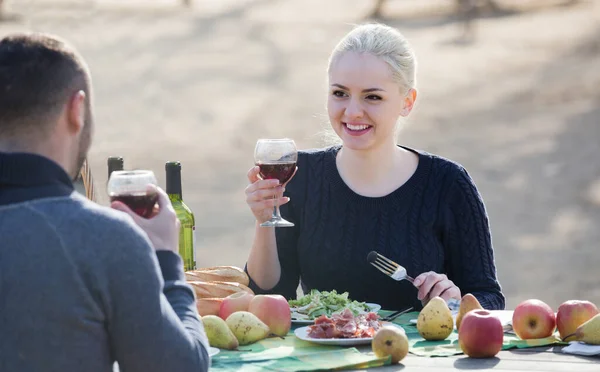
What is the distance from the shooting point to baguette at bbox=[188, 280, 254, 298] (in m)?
3.48

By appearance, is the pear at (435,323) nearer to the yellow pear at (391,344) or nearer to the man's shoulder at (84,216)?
the yellow pear at (391,344)

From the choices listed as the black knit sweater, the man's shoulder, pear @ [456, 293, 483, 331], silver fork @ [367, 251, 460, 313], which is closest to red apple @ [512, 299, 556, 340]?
pear @ [456, 293, 483, 331]

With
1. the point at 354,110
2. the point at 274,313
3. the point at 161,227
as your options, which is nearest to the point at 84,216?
the point at 161,227

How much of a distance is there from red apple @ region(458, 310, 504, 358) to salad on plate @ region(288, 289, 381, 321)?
44 cm

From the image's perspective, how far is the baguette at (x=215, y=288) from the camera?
11.4 ft

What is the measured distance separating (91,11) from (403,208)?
71.0ft

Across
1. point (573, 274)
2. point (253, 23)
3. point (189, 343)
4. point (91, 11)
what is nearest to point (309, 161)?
point (189, 343)

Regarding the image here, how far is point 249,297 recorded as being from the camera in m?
3.37

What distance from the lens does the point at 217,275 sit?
362 centimetres

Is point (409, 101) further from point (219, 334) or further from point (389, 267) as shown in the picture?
point (219, 334)

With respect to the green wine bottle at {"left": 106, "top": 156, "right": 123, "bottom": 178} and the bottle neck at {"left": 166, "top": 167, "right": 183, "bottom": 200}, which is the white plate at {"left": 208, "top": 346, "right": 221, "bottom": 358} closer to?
the bottle neck at {"left": 166, "top": 167, "right": 183, "bottom": 200}

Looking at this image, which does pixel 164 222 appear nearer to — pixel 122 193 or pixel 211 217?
pixel 122 193

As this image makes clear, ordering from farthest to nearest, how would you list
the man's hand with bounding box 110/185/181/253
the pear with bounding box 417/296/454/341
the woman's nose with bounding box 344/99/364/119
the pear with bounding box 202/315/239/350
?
the woman's nose with bounding box 344/99/364/119 < the pear with bounding box 417/296/454/341 < the pear with bounding box 202/315/239/350 < the man's hand with bounding box 110/185/181/253

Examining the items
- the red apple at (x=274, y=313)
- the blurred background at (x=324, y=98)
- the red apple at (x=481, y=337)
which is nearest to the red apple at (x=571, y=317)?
the red apple at (x=481, y=337)
